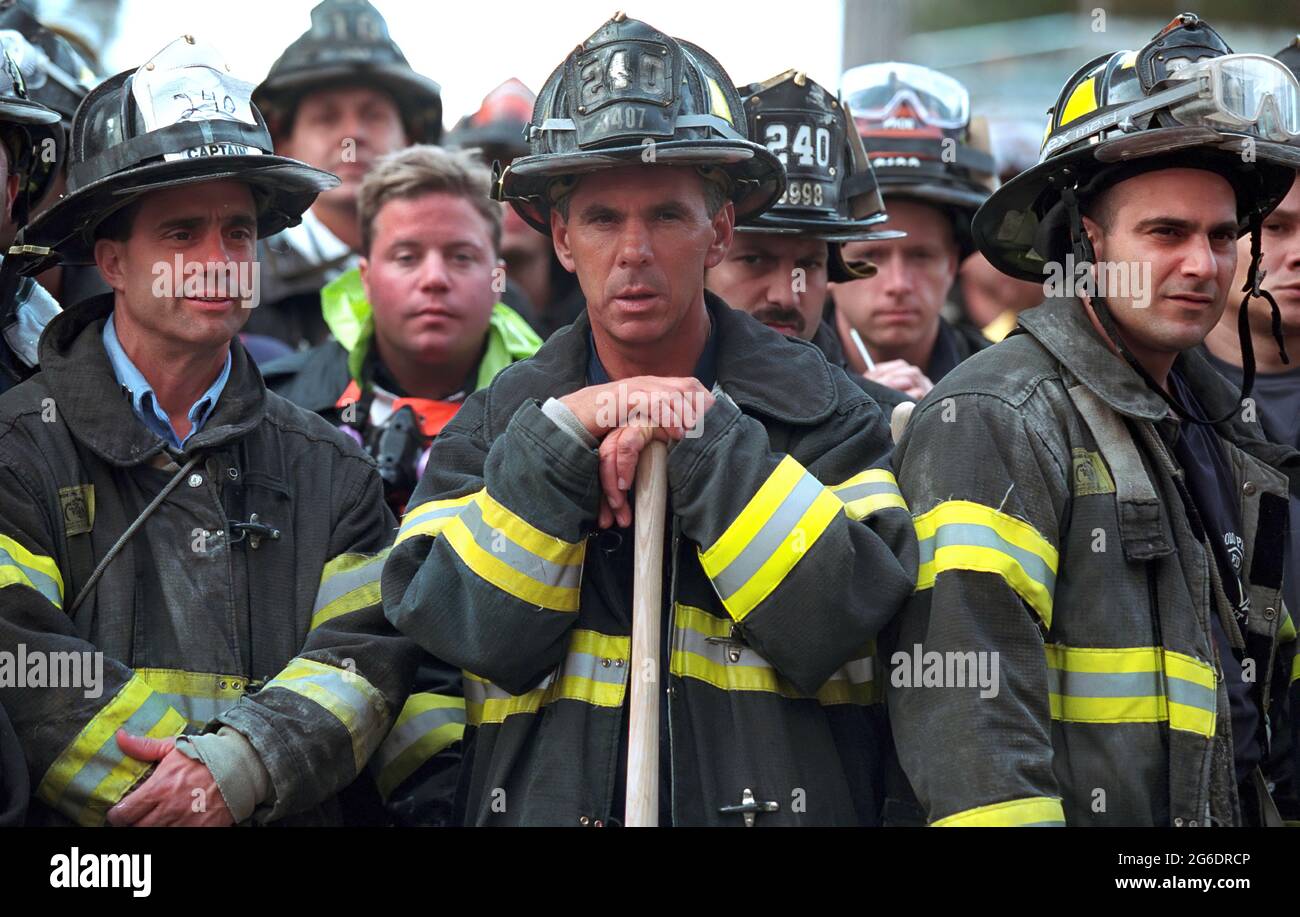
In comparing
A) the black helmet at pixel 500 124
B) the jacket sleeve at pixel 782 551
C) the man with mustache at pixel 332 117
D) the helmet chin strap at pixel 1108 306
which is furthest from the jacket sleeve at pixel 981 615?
the black helmet at pixel 500 124

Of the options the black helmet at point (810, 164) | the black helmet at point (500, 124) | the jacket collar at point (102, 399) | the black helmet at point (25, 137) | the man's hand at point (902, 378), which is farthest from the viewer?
the black helmet at point (500, 124)

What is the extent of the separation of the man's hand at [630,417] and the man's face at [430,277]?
2.30 meters

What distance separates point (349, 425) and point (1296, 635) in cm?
317

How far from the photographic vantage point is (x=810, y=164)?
5.64m

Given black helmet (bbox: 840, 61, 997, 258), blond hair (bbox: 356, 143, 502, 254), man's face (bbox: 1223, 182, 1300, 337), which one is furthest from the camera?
black helmet (bbox: 840, 61, 997, 258)

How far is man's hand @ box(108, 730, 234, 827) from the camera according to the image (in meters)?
3.94

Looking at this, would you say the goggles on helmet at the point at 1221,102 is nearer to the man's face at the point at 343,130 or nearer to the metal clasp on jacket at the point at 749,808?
the metal clasp on jacket at the point at 749,808

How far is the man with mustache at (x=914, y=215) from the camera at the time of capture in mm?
6477

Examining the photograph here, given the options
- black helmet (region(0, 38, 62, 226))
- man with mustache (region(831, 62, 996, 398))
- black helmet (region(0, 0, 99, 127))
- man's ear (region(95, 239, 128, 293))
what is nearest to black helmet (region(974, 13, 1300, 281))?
man with mustache (region(831, 62, 996, 398))

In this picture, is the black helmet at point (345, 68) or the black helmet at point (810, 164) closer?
the black helmet at point (810, 164)

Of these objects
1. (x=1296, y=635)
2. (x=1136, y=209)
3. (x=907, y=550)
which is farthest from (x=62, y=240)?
(x=1296, y=635)

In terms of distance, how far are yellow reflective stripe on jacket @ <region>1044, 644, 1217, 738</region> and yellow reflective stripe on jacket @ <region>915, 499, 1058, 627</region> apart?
0.40 feet

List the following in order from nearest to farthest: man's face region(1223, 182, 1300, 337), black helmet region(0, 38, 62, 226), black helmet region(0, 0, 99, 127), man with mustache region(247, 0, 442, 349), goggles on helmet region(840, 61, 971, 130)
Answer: black helmet region(0, 38, 62, 226)
man's face region(1223, 182, 1300, 337)
black helmet region(0, 0, 99, 127)
goggles on helmet region(840, 61, 971, 130)
man with mustache region(247, 0, 442, 349)

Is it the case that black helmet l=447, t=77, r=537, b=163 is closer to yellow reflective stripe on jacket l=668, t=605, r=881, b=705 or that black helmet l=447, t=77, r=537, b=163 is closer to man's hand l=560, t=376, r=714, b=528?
man's hand l=560, t=376, r=714, b=528
